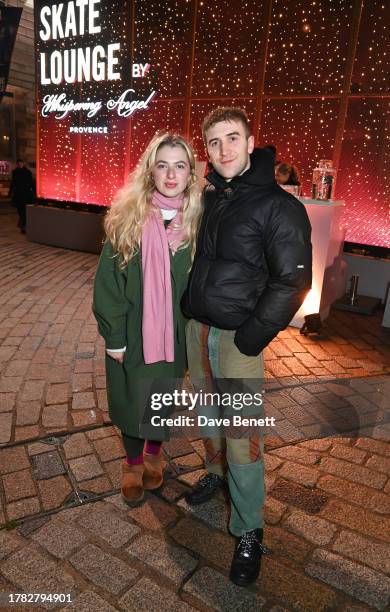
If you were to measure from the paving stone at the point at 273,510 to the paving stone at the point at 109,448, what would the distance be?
99 cm

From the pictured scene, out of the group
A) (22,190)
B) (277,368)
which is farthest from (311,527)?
(22,190)

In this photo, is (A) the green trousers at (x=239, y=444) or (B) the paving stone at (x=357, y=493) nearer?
(A) the green trousers at (x=239, y=444)

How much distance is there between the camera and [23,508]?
2.50 meters

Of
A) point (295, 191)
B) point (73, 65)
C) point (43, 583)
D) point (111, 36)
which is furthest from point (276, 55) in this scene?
point (43, 583)

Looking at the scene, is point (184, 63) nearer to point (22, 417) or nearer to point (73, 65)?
point (73, 65)

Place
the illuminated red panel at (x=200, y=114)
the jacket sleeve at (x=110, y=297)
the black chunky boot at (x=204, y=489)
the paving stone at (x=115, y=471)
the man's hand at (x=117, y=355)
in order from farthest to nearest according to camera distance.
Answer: the illuminated red panel at (x=200, y=114) < the paving stone at (x=115, y=471) < the black chunky boot at (x=204, y=489) < the man's hand at (x=117, y=355) < the jacket sleeve at (x=110, y=297)

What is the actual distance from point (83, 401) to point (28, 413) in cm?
42

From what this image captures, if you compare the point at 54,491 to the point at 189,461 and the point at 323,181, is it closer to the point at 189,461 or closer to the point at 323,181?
the point at 189,461

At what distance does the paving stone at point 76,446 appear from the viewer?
299cm

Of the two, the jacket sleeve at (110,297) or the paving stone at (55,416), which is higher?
the jacket sleeve at (110,297)

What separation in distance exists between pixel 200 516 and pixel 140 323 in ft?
3.68

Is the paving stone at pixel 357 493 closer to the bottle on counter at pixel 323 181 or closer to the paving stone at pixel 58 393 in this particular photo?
the paving stone at pixel 58 393

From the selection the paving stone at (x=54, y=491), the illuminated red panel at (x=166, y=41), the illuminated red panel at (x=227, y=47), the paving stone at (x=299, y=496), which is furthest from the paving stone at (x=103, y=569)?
the illuminated red panel at (x=166, y=41)

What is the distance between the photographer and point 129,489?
257cm
